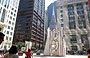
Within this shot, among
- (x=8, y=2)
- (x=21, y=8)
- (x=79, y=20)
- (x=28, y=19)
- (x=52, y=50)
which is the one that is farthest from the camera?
(x=21, y=8)

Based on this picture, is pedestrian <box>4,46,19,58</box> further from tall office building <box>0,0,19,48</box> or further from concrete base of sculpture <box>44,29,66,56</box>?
tall office building <box>0,0,19,48</box>

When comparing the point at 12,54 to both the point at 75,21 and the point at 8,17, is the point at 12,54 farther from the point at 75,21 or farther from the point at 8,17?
the point at 8,17

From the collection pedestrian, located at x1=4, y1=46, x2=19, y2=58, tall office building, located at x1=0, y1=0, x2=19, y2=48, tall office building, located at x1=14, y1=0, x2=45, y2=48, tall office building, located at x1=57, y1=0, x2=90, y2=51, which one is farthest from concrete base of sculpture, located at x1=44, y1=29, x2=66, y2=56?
tall office building, located at x1=14, y1=0, x2=45, y2=48

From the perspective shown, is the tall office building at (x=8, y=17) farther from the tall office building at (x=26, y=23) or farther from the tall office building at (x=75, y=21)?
the tall office building at (x=75, y=21)

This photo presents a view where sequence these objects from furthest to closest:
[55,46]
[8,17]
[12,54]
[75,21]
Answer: [8,17], [75,21], [55,46], [12,54]

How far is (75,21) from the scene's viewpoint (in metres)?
42.2

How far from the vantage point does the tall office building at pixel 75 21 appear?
39.3 metres

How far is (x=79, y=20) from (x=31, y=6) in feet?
138

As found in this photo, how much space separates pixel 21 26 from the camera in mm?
70000

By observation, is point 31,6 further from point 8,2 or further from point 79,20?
point 79,20

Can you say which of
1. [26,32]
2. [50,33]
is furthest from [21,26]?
[50,33]

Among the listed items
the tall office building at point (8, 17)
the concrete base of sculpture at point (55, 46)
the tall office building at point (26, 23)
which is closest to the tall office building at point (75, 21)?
the concrete base of sculpture at point (55, 46)

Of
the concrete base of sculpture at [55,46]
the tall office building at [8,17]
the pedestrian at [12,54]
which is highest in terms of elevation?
the tall office building at [8,17]

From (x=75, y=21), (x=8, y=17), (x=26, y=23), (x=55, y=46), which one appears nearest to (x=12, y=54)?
(x=55, y=46)
